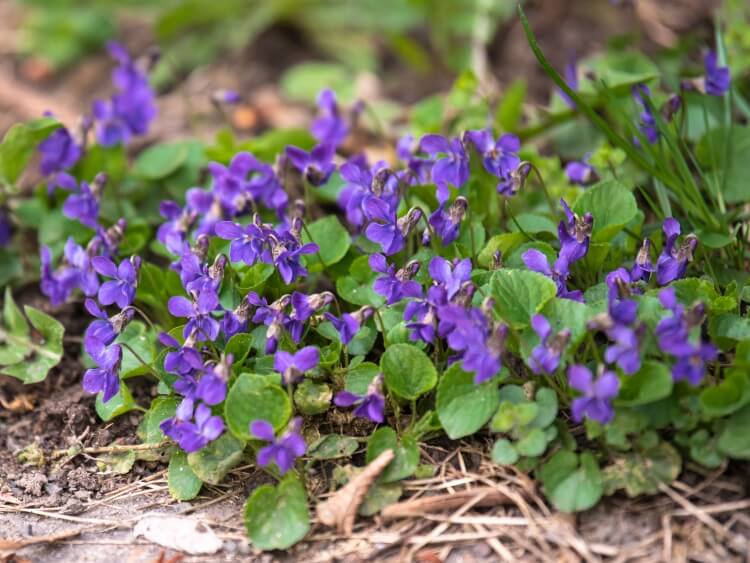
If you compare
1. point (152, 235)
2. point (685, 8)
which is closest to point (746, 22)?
point (685, 8)

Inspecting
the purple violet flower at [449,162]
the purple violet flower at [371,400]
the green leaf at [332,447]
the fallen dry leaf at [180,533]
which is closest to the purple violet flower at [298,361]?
the purple violet flower at [371,400]

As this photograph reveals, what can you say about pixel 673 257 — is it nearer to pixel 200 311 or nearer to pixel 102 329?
pixel 200 311

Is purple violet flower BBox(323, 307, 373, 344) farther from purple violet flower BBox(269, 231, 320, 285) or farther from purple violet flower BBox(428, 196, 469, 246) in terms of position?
purple violet flower BBox(428, 196, 469, 246)

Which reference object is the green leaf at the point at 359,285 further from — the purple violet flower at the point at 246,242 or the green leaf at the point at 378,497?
the green leaf at the point at 378,497

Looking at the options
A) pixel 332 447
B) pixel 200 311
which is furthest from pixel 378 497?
pixel 200 311

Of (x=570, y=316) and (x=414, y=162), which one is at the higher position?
(x=414, y=162)

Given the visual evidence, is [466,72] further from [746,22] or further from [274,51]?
[274,51]

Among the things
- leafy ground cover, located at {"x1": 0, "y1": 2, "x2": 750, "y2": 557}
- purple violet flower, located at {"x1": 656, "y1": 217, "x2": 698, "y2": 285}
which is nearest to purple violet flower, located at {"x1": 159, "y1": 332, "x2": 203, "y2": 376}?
leafy ground cover, located at {"x1": 0, "y1": 2, "x2": 750, "y2": 557}
